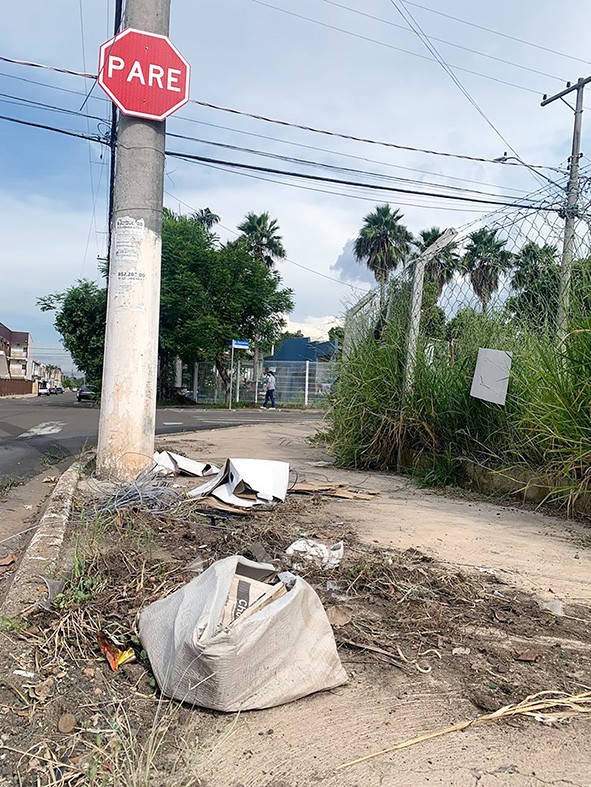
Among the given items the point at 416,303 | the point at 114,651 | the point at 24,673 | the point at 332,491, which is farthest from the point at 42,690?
the point at 416,303

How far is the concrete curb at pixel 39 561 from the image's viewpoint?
2.45 meters

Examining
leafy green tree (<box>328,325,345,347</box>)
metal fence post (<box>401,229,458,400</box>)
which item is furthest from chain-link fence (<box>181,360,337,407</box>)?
metal fence post (<box>401,229,458,400</box>)

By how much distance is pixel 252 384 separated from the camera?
3095 centimetres

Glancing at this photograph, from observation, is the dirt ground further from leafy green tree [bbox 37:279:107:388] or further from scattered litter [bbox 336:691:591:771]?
leafy green tree [bbox 37:279:107:388]

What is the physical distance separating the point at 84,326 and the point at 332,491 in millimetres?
23521

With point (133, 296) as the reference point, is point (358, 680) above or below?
below

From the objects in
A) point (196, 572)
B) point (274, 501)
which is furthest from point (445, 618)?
point (274, 501)

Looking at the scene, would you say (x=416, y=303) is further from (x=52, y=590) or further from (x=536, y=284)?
(x=52, y=590)

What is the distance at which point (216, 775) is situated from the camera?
61.8 inches

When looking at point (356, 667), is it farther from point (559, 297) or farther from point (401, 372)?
point (401, 372)

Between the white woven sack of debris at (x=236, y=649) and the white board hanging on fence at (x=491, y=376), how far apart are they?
344cm

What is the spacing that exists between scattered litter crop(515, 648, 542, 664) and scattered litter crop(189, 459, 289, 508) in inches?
94.7

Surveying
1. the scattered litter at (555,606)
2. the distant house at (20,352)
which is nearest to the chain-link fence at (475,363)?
the scattered litter at (555,606)

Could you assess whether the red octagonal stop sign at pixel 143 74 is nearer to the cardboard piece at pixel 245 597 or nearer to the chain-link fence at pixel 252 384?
the cardboard piece at pixel 245 597
